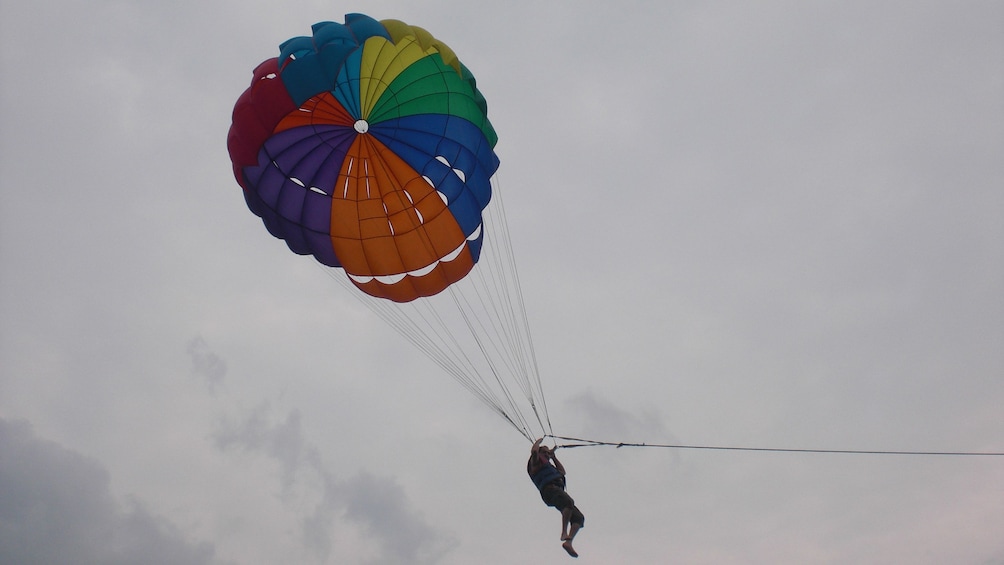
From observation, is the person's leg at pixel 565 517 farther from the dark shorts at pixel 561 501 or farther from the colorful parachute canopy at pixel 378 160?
the colorful parachute canopy at pixel 378 160

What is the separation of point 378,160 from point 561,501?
17.6 feet

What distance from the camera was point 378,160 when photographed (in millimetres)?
11594

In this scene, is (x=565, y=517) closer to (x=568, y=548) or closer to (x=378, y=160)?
(x=568, y=548)

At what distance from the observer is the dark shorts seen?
9.13 metres

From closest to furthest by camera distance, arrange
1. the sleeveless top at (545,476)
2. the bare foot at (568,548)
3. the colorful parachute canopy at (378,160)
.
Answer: the bare foot at (568,548) < the sleeveless top at (545,476) < the colorful parachute canopy at (378,160)

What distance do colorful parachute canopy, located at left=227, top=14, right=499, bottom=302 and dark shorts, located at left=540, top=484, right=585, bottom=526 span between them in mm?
3858

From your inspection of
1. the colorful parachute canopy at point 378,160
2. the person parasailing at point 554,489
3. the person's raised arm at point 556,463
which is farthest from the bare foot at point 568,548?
the colorful parachute canopy at point 378,160

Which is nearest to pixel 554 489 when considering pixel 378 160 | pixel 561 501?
pixel 561 501

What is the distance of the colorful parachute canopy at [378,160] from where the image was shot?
35.8ft

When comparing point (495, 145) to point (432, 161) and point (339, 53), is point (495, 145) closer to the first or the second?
point (432, 161)

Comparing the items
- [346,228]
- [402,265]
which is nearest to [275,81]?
[346,228]

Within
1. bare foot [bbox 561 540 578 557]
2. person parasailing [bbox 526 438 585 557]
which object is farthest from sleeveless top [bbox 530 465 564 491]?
bare foot [bbox 561 540 578 557]

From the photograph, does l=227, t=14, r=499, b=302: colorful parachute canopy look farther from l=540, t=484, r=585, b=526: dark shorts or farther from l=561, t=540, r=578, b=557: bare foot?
l=561, t=540, r=578, b=557: bare foot

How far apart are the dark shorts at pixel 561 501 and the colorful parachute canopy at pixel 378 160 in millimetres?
3858
